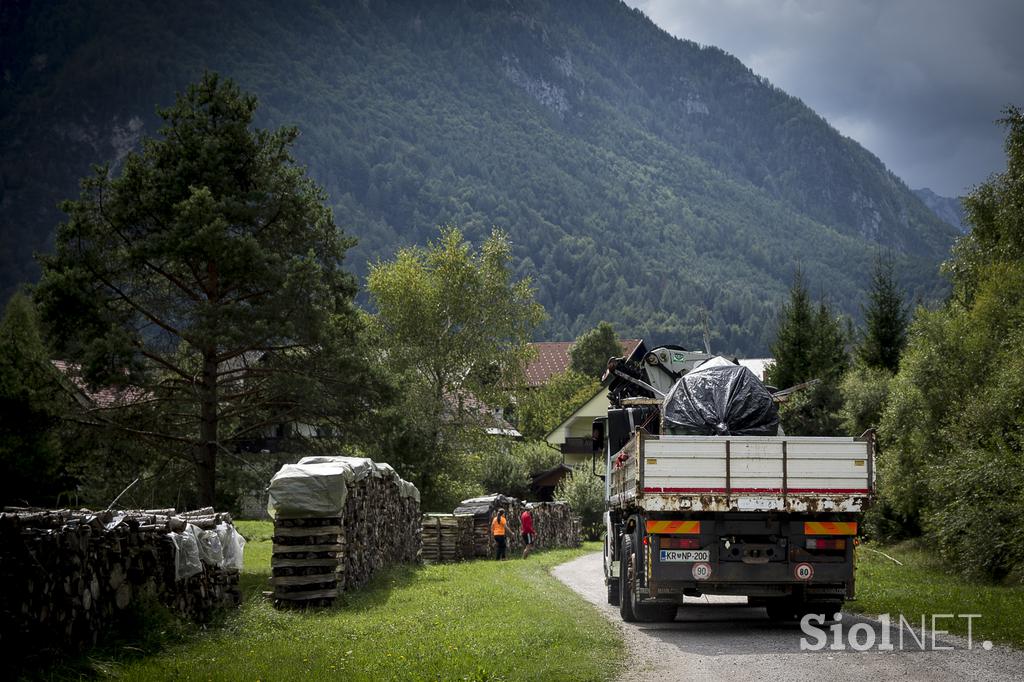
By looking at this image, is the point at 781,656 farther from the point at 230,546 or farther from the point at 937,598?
the point at 230,546

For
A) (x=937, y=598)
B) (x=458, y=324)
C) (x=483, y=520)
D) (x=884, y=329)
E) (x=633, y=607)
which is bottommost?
(x=483, y=520)

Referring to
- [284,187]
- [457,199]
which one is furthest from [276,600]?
[457,199]

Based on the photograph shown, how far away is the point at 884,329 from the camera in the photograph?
131ft

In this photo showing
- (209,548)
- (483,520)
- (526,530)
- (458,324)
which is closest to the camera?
(209,548)

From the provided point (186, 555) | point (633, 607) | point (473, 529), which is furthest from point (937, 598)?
point (473, 529)

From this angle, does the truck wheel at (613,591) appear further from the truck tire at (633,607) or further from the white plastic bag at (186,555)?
the white plastic bag at (186,555)

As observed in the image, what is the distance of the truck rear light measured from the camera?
13.2 m

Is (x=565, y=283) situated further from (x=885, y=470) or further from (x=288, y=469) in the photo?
(x=288, y=469)

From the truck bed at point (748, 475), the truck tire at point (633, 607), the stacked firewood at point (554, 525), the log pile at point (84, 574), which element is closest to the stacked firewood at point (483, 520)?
the stacked firewood at point (554, 525)

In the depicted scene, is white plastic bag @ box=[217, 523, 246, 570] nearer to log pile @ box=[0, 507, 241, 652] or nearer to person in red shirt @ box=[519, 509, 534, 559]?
log pile @ box=[0, 507, 241, 652]

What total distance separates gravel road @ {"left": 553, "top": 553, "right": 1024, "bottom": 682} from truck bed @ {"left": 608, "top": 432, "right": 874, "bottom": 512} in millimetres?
1649

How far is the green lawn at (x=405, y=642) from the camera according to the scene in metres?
9.91

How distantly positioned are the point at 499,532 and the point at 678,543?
1820cm

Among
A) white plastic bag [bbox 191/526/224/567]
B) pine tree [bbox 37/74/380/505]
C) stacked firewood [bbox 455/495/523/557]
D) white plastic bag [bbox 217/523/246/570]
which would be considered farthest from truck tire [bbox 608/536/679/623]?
stacked firewood [bbox 455/495/523/557]
